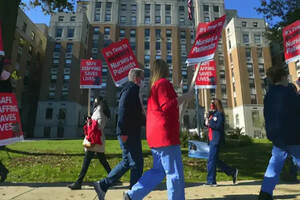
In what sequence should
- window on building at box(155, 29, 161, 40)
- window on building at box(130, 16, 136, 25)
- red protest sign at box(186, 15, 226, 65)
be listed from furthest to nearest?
window on building at box(130, 16, 136, 25)
window on building at box(155, 29, 161, 40)
red protest sign at box(186, 15, 226, 65)

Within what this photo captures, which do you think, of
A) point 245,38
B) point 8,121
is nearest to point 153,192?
point 8,121

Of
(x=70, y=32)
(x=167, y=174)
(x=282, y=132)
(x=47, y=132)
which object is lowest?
(x=167, y=174)

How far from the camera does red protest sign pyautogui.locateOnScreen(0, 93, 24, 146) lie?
13.4 feet

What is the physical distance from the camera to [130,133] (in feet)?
10.8

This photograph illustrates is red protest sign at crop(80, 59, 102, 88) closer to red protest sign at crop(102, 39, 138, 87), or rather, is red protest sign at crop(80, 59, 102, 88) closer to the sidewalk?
red protest sign at crop(102, 39, 138, 87)

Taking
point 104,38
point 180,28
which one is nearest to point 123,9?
point 104,38

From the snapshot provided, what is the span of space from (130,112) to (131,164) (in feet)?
2.58

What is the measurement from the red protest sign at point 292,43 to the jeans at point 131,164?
5538 mm

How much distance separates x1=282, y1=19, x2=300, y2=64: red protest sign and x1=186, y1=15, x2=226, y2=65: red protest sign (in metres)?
A: 3.13

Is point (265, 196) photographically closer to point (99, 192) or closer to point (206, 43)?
point (99, 192)

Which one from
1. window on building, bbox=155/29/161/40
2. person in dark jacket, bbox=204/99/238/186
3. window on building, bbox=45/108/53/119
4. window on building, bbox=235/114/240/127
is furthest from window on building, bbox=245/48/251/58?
person in dark jacket, bbox=204/99/238/186

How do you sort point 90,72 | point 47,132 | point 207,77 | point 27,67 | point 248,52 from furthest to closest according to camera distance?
point 248,52 → point 27,67 → point 47,132 → point 207,77 → point 90,72

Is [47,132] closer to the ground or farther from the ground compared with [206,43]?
closer to the ground

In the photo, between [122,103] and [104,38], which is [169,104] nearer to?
[122,103]
